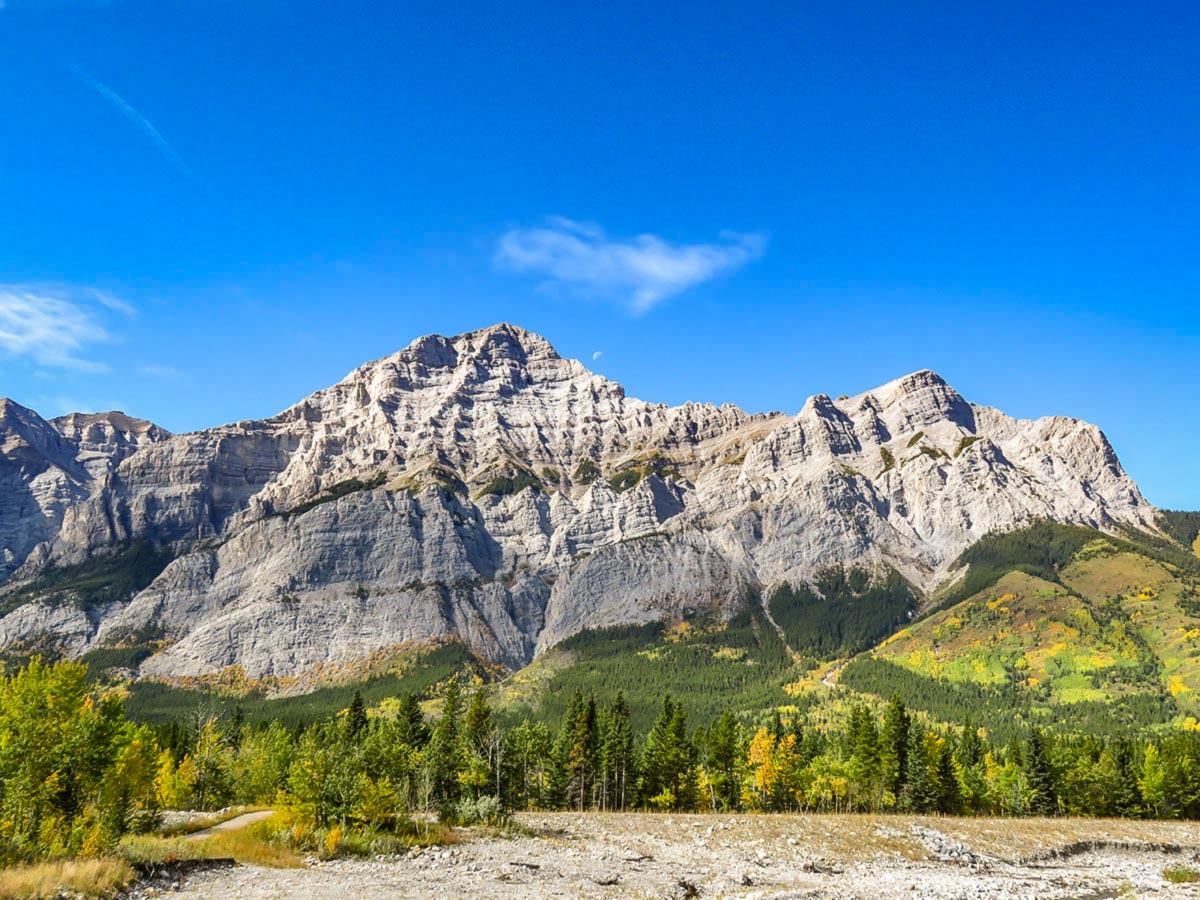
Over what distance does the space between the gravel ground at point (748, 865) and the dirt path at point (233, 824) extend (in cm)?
1241

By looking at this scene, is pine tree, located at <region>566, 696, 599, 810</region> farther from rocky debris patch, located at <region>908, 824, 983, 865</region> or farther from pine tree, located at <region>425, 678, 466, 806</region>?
rocky debris patch, located at <region>908, 824, 983, 865</region>

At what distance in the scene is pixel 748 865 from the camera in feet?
159

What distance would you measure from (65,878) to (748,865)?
36.3 meters

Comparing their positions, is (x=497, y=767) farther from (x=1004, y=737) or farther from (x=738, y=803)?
(x=1004, y=737)

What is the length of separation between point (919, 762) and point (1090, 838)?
21055mm

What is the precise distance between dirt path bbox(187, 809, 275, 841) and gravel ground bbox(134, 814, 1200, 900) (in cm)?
1241

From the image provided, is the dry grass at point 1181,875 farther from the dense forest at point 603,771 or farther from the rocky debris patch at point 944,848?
the dense forest at point 603,771

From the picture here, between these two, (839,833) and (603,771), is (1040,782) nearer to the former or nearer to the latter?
(839,833)

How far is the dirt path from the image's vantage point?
49097mm

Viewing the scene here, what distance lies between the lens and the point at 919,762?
295ft

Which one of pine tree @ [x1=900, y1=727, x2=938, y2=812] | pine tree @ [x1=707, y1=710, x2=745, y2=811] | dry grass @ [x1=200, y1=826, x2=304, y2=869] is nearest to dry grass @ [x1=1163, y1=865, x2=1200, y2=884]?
pine tree @ [x1=900, y1=727, x2=938, y2=812]

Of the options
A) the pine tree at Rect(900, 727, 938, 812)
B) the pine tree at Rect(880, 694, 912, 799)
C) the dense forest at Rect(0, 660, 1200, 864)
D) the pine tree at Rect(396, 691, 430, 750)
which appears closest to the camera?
the dense forest at Rect(0, 660, 1200, 864)

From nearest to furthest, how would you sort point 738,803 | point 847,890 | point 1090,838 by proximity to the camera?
1. point 847,890
2. point 1090,838
3. point 738,803

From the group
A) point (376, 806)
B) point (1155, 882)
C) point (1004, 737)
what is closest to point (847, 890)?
point (1155, 882)
